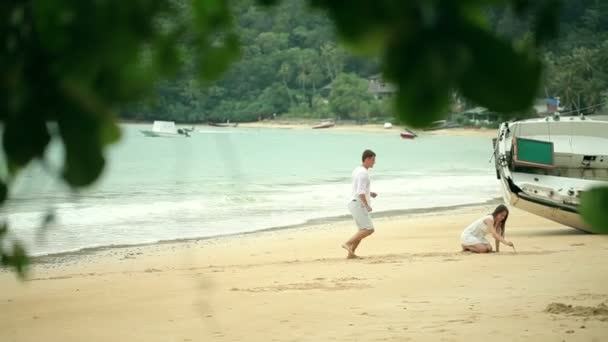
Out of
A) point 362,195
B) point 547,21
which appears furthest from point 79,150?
point 362,195

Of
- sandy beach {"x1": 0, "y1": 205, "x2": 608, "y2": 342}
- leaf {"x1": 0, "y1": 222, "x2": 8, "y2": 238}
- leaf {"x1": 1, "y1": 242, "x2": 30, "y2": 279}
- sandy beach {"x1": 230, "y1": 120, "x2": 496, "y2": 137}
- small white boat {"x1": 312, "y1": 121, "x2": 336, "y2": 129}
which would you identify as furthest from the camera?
small white boat {"x1": 312, "y1": 121, "x2": 336, "y2": 129}

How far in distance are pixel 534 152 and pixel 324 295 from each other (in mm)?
7652

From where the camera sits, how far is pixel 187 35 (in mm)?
1505

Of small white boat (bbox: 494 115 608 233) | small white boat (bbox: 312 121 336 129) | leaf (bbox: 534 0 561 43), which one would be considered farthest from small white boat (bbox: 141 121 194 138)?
leaf (bbox: 534 0 561 43)

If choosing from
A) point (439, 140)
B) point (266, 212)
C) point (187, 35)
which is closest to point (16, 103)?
point (187, 35)

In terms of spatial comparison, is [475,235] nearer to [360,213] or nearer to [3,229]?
[360,213]

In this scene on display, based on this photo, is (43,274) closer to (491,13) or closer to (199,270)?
(199,270)

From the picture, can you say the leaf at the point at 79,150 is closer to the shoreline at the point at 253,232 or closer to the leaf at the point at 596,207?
the leaf at the point at 596,207

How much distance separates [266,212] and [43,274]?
11.8m

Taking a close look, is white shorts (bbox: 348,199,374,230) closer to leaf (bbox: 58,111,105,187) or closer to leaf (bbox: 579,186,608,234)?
leaf (bbox: 579,186,608,234)

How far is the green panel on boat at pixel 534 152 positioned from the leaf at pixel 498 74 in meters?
16.1

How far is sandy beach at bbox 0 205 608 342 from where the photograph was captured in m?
8.37

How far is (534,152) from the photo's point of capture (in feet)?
55.9

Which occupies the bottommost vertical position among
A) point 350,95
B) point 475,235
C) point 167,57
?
point 350,95
